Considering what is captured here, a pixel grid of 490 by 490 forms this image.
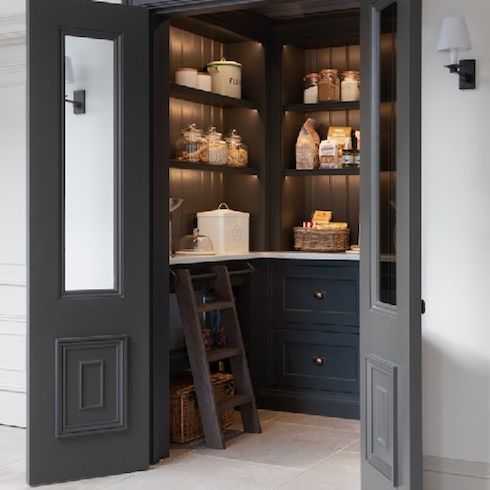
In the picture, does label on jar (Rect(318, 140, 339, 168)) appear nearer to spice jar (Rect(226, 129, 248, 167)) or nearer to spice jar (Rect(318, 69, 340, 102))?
spice jar (Rect(318, 69, 340, 102))

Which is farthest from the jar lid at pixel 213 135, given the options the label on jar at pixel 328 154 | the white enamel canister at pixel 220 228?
the label on jar at pixel 328 154

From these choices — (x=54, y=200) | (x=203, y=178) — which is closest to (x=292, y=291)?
(x=203, y=178)

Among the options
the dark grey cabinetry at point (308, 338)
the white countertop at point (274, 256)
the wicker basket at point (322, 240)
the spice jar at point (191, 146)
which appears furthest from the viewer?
the wicker basket at point (322, 240)

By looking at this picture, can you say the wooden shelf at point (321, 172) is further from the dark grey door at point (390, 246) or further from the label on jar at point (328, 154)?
the dark grey door at point (390, 246)

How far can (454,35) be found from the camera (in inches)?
153

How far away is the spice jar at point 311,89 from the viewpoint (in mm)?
6348

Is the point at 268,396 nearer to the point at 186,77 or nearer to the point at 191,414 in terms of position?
the point at 191,414

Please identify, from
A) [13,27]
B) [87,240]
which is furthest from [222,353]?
[13,27]

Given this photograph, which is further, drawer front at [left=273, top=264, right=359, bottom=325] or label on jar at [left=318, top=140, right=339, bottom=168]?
label on jar at [left=318, top=140, right=339, bottom=168]

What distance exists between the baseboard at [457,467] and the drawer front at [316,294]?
71.1 inches

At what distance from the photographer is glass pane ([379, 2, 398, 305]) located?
143 inches

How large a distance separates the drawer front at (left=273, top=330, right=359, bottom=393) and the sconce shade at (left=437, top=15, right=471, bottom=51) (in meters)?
2.41

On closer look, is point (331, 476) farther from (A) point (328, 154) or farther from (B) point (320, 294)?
(A) point (328, 154)

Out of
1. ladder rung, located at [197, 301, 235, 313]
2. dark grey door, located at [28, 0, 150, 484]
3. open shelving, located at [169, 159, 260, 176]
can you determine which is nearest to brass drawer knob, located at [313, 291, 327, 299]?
ladder rung, located at [197, 301, 235, 313]
